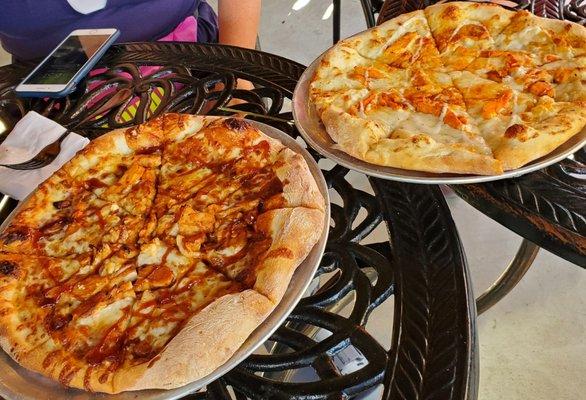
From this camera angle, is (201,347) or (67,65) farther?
(67,65)

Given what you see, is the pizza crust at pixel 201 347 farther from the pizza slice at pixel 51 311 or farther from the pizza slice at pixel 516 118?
the pizza slice at pixel 516 118

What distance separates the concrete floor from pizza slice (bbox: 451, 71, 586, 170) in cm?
108

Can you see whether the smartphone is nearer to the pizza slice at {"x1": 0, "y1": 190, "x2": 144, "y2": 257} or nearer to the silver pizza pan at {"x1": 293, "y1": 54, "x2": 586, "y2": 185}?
the pizza slice at {"x1": 0, "y1": 190, "x2": 144, "y2": 257}

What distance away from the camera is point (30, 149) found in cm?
132

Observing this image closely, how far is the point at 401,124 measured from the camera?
3.90ft

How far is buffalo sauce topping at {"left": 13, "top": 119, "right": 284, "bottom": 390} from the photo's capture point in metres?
0.87

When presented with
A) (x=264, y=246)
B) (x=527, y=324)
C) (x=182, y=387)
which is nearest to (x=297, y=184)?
(x=264, y=246)

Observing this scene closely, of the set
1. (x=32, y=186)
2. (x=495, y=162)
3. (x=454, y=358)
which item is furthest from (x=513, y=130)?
(x=32, y=186)

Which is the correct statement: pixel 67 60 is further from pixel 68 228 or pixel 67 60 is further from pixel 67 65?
pixel 68 228

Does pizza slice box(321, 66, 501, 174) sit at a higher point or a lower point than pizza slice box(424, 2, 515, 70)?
lower

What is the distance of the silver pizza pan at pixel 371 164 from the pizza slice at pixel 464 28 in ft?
1.20

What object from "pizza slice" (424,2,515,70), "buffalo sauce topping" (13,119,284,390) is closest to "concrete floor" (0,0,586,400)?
"pizza slice" (424,2,515,70)

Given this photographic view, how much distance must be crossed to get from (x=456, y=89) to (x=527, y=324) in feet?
3.72

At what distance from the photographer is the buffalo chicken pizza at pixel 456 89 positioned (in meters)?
1.01
